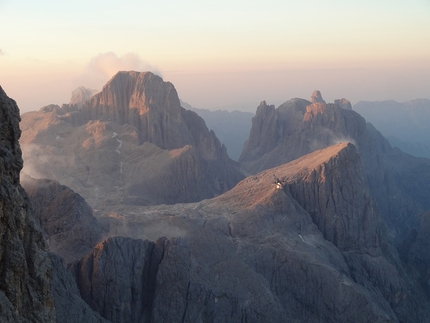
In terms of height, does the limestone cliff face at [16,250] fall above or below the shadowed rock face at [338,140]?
above

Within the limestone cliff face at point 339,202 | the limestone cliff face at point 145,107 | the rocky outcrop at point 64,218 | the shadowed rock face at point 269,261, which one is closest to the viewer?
the shadowed rock face at point 269,261

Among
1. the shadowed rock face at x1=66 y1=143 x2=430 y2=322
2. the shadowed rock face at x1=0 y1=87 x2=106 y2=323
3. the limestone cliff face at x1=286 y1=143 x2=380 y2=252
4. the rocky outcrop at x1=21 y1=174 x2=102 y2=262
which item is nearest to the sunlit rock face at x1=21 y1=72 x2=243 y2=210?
the rocky outcrop at x1=21 y1=174 x2=102 y2=262

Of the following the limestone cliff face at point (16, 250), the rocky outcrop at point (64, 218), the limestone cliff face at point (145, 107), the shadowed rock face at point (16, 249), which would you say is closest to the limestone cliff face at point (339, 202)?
the rocky outcrop at point (64, 218)

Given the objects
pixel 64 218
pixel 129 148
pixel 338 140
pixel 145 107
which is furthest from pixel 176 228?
pixel 338 140

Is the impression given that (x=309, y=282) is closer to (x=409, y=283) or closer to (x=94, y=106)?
(x=409, y=283)

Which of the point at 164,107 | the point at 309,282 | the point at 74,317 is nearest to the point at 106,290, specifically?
the point at 74,317

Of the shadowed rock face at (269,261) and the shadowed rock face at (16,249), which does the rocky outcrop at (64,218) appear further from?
the shadowed rock face at (16,249)
